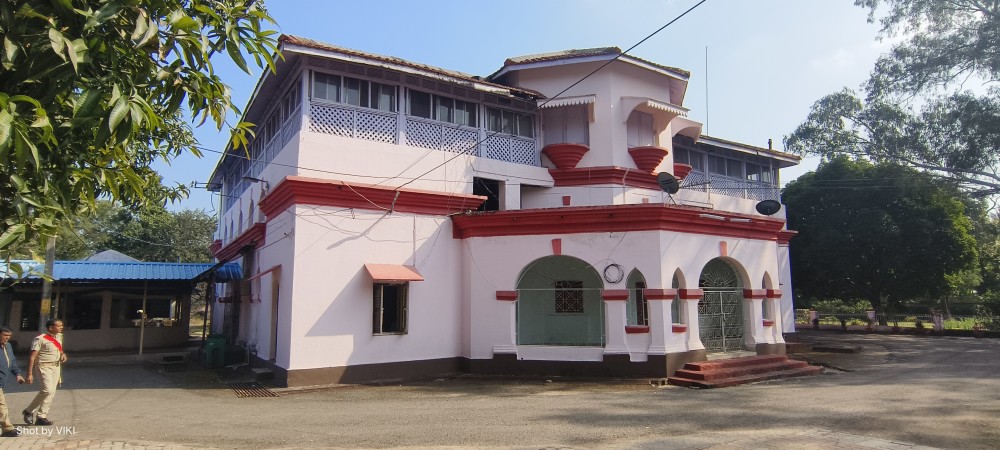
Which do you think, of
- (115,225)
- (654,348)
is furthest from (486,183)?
(115,225)

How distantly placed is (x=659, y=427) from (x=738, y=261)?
7.20 m

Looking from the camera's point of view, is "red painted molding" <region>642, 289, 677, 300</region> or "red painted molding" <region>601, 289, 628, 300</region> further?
"red painted molding" <region>601, 289, 628, 300</region>

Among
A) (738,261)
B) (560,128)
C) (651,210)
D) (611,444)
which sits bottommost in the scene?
(611,444)

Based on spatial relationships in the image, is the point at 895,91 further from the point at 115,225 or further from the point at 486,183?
the point at 115,225

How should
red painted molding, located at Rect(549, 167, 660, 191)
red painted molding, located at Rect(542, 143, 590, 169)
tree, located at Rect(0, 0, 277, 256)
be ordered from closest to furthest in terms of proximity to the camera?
tree, located at Rect(0, 0, 277, 256), red painted molding, located at Rect(542, 143, 590, 169), red painted molding, located at Rect(549, 167, 660, 191)

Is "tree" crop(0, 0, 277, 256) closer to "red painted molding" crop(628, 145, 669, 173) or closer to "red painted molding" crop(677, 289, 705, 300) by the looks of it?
"red painted molding" crop(677, 289, 705, 300)

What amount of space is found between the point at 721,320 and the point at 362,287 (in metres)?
8.34

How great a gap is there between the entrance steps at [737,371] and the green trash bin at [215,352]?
35.9 ft

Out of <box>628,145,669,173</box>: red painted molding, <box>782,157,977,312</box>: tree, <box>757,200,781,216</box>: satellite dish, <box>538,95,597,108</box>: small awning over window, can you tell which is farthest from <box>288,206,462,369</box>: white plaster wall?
<box>782,157,977,312</box>: tree

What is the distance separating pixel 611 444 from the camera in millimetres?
6918

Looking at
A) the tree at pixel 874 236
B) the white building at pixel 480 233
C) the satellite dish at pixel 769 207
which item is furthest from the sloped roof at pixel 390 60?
the tree at pixel 874 236

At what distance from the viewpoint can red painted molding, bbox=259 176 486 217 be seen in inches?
445

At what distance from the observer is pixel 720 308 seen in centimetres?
1387

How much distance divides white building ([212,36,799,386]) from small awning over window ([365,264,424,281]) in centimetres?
5
